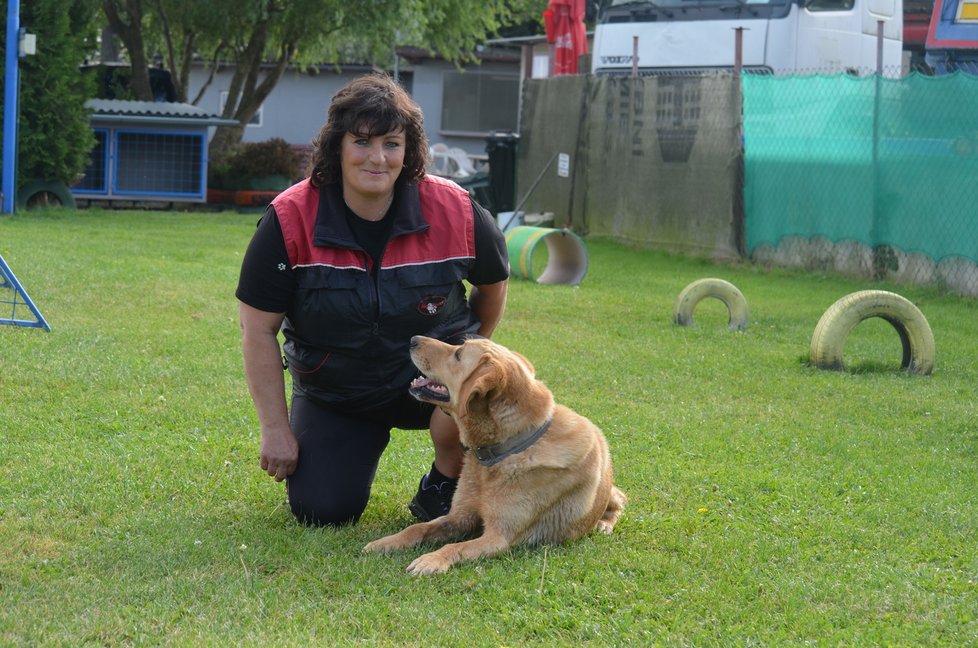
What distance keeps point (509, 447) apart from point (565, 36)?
15.1 meters

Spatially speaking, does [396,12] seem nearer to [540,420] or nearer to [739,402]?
[739,402]

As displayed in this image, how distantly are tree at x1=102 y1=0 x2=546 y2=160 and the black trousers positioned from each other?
1604 cm

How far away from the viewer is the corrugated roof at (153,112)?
61.6 feet

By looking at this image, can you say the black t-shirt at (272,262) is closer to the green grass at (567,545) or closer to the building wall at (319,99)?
the green grass at (567,545)

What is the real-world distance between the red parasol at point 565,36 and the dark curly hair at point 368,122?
548 inches

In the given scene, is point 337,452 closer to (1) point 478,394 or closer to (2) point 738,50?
(1) point 478,394

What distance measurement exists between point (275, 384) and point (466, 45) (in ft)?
64.9

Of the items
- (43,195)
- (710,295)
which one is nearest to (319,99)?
(43,195)

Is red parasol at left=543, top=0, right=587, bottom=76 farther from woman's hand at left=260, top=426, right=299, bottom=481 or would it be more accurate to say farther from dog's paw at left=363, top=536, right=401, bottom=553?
dog's paw at left=363, top=536, right=401, bottom=553

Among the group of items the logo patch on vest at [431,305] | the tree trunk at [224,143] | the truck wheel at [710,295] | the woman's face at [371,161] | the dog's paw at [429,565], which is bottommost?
the dog's paw at [429,565]

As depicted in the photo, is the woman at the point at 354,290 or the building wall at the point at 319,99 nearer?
the woman at the point at 354,290

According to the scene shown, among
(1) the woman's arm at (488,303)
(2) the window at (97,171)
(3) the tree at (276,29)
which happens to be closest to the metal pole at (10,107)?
(2) the window at (97,171)

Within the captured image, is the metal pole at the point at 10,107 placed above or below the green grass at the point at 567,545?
above

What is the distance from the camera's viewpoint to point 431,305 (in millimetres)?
4270
